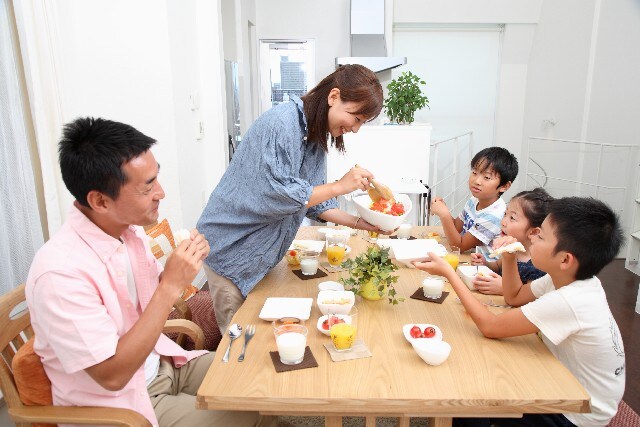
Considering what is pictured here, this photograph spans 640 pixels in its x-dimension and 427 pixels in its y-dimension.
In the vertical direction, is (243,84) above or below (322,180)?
above

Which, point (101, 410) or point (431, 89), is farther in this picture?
point (431, 89)

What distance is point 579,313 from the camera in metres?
1.38

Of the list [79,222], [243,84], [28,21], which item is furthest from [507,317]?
[243,84]

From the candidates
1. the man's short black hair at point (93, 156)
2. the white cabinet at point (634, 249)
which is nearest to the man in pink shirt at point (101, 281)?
the man's short black hair at point (93, 156)

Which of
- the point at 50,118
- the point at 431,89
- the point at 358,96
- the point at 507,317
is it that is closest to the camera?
the point at 507,317

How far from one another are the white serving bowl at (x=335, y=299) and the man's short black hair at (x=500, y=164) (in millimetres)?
1163

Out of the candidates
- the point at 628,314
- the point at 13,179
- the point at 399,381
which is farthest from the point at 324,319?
the point at 628,314

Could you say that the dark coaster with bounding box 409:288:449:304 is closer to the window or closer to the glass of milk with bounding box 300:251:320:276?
the glass of milk with bounding box 300:251:320:276

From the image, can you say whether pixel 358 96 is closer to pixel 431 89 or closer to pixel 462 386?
pixel 462 386

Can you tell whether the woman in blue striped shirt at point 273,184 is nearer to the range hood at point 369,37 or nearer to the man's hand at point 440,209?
the man's hand at point 440,209

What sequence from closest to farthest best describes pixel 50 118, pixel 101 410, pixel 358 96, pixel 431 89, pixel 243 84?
pixel 101 410 < pixel 358 96 < pixel 50 118 < pixel 243 84 < pixel 431 89

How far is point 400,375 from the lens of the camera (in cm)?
127

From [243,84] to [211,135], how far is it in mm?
1596

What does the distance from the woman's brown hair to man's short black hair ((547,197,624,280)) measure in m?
0.75
